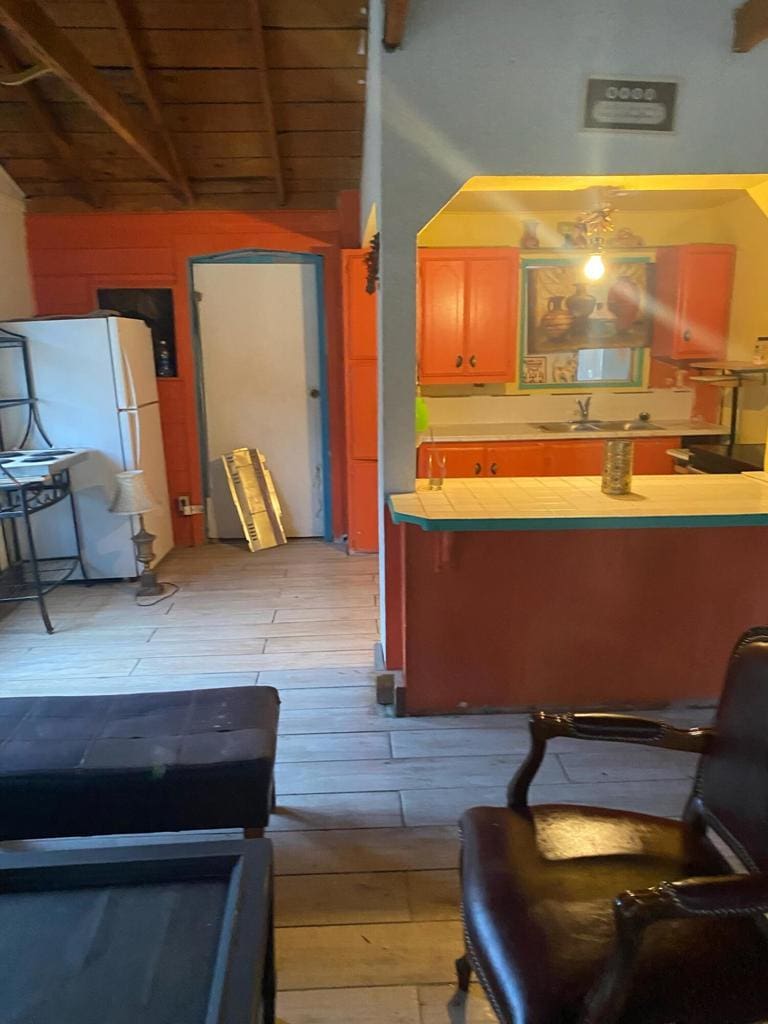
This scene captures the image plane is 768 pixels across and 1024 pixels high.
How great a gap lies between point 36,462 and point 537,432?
9.61ft

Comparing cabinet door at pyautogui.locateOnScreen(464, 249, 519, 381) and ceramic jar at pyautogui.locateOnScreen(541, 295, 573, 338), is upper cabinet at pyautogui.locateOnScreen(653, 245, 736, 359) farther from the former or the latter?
cabinet door at pyautogui.locateOnScreen(464, 249, 519, 381)

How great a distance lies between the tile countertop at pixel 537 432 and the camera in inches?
173

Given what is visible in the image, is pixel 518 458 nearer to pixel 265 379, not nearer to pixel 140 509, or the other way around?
pixel 265 379

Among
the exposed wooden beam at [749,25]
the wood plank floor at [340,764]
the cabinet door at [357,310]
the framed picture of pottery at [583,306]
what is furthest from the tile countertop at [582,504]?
the framed picture of pottery at [583,306]

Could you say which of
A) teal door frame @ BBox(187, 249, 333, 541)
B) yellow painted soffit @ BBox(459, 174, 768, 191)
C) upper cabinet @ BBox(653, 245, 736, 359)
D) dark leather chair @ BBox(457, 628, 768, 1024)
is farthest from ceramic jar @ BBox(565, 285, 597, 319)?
dark leather chair @ BBox(457, 628, 768, 1024)

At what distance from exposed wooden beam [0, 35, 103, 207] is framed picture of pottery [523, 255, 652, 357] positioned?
2.84 meters

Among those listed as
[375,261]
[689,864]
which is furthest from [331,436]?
[689,864]

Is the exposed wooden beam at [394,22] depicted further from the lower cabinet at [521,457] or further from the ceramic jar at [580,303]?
the ceramic jar at [580,303]

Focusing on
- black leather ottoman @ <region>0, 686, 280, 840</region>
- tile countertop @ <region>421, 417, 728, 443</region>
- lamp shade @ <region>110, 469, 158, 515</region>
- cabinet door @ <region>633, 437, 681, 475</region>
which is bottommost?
black leather ottoman @ <region>0, 686, 280, 840</region>

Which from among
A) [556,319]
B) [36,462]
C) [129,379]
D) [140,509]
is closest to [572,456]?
[556,319]

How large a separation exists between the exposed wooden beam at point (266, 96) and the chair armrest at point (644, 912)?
3.60m

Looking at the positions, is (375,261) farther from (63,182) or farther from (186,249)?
(63,182)

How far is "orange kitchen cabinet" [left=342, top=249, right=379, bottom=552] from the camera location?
14.4 feet

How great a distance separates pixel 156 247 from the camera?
4.73 meters
